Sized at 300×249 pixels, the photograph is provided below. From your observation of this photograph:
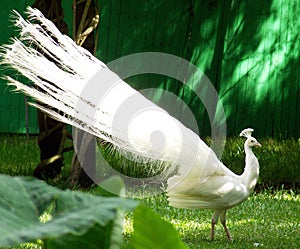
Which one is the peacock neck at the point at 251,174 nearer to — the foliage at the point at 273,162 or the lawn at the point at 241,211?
the lawn at the point at 241,211

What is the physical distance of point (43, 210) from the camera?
40cm

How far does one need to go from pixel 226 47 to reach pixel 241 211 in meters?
2.63

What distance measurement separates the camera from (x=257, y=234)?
5.87 meters

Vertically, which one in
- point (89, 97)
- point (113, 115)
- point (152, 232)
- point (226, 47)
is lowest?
point (113, 115)

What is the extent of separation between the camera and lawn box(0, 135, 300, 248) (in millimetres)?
5637

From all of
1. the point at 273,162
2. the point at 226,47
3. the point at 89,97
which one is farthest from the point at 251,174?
the point at 226,47

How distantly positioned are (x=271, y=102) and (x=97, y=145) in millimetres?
2364

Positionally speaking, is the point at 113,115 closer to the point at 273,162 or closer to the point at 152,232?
the point at 273,162

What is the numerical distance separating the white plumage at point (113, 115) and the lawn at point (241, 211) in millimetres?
247

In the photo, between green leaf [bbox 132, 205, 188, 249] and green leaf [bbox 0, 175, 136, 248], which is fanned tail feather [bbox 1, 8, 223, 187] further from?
green leaf [bbox 0, 175, 136, 248]

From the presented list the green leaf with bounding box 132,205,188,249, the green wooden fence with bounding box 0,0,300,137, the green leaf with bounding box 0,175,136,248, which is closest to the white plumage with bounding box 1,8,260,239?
the green wooden fence with bounding box 0,0,300,137


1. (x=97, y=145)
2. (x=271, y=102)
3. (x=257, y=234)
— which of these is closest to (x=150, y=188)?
(x=97, y=145)

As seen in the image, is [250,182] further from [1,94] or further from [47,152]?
[1,94]

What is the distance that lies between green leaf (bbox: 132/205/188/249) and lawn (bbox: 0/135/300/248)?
433cm
